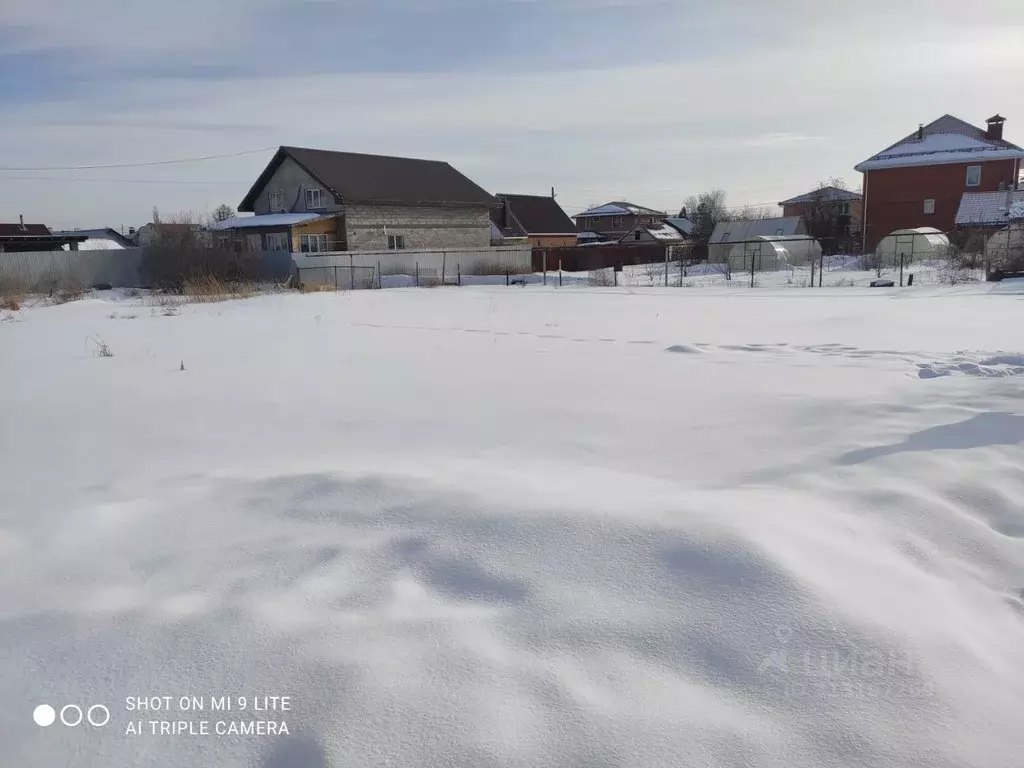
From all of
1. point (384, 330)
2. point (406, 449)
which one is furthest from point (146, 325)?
point (406, 449)

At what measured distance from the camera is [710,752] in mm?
1752

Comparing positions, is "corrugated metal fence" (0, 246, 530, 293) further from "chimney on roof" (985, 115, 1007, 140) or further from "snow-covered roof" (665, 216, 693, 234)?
"snow-covered roof" (665, 216, 693, 234)

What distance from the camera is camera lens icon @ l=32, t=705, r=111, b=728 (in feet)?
6.29

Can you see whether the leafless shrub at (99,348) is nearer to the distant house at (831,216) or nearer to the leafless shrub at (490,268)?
the leafless shrub at (490,268)

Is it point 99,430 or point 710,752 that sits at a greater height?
point 99,430

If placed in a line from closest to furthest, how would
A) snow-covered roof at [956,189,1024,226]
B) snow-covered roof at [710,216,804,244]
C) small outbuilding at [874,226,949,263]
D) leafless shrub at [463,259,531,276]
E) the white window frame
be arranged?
small outbuilding at [874,226,949,263]
leafless shrub at [463,259,531,276]
the white window frame
snow-covered roof at [956,189,1024,226]
snow-covered roof at [710,216,804,244]

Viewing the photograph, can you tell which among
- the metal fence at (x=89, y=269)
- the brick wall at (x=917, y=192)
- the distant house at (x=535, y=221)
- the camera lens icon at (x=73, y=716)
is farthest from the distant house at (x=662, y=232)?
the camera lens icon at (x=73, y=716)

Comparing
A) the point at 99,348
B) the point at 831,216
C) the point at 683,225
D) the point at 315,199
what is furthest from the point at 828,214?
the point at 99,348

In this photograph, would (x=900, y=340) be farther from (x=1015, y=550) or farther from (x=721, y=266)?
(x=721, y=266)

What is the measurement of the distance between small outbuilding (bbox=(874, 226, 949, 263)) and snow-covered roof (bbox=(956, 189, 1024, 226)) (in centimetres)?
427

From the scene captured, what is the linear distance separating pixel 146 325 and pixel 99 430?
8598 millimetres

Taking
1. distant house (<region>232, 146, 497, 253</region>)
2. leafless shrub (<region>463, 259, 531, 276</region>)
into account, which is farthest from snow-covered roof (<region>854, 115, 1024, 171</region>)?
distant house (<region>232, 146, 497, 253</region>)

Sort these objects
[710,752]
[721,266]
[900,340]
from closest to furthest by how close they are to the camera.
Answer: [710,752] → [900,340] → [721,266]

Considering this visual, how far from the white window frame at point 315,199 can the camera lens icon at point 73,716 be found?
33355 mm
